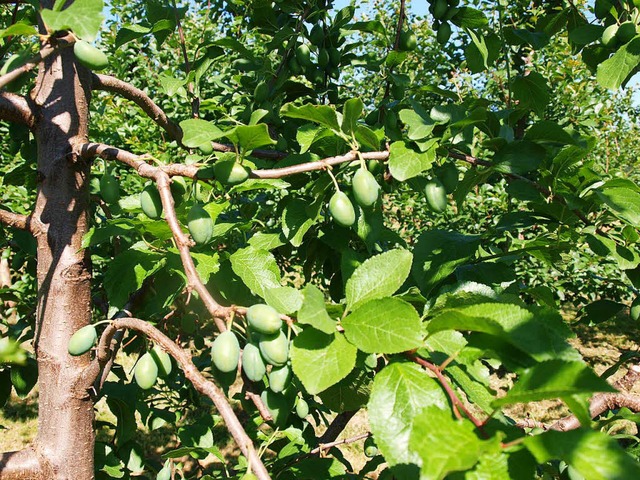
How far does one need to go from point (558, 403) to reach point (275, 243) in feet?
13.8

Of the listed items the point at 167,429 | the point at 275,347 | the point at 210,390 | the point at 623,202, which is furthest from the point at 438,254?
the point at 167,429

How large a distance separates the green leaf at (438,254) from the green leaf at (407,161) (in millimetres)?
275

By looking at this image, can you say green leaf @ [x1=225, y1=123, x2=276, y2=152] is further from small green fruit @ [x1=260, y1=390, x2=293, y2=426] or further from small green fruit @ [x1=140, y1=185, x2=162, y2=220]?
small green fruit @ [x1=260, y1=390, x2=293, y2=426]

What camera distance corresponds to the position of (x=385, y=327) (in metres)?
0.73

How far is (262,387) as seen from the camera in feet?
4.16

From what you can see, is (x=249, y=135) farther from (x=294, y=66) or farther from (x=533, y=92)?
(x=533, y=92)

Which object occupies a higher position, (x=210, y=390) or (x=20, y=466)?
(x=210, y=390)

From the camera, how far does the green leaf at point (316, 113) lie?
103 cm

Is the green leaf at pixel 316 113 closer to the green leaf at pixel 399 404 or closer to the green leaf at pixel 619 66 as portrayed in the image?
the green leaf at pixel 399 404

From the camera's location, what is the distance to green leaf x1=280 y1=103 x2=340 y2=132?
3.37 feet

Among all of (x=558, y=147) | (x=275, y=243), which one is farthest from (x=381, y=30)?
(x=275, y=243)

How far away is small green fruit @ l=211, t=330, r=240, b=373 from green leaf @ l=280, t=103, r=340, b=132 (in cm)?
44

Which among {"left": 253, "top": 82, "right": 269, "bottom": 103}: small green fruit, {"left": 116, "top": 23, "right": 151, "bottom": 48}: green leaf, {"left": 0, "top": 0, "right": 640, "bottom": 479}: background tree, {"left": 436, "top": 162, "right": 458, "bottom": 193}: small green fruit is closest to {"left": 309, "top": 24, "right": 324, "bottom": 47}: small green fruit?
{"left": 0, "top": 0, "right": 640, "bottom": 479}: background tree

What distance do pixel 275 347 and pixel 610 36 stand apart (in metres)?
1.28
